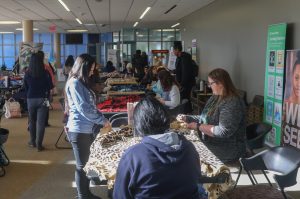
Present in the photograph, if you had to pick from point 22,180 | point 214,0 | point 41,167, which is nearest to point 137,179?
point 22,180

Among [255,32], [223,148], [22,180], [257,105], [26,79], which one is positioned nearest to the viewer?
[223,148]

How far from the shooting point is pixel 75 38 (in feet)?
90.2

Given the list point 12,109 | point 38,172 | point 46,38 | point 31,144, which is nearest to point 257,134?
point 38,172

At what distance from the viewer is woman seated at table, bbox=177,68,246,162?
3662 millimetres

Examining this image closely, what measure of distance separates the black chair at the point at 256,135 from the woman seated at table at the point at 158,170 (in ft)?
7.12

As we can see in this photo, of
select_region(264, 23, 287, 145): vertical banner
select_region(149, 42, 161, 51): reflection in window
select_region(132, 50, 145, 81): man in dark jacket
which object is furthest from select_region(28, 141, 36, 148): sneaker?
select_region(149, 42, 161, 51): reflection in window

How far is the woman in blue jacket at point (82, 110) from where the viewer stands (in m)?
3.75

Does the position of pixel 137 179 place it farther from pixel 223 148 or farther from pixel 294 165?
pixel 223 148

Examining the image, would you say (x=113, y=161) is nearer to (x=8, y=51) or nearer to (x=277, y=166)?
(x=277, y=166)

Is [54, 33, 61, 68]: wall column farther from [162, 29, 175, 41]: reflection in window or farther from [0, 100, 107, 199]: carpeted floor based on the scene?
[0, 100, 107, 199]: carpeted floor

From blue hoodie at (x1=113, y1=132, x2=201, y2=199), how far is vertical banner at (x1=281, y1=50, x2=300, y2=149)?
4.11m

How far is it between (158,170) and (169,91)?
467cm

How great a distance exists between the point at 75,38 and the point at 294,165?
25558 millimetres

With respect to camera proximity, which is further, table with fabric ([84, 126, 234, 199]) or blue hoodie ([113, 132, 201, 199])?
table with fabric ([84, 126, 234, 199])
